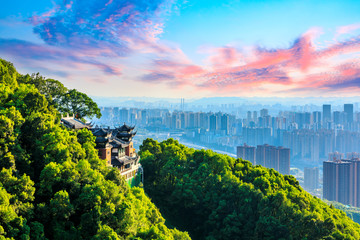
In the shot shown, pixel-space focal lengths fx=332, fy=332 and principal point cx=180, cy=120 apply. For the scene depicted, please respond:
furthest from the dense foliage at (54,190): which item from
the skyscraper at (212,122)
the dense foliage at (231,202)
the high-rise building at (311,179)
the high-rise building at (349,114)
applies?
the high-rise building at (349,114)

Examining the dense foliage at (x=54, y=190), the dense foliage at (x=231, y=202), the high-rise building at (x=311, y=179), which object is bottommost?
the high-rise building at (x=311, y=179)

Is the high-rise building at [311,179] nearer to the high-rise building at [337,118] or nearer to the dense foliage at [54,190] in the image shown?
the high-rise building at [337,118]

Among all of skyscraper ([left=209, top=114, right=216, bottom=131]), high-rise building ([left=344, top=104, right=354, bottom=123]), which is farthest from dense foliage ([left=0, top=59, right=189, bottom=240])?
high-rise building ([left=344, top=104, right=354, bottom=123])

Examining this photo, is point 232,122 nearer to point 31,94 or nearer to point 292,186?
point 292,186

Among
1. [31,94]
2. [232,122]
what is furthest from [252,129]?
[31,94]

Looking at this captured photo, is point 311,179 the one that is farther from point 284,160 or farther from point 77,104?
point 77,104

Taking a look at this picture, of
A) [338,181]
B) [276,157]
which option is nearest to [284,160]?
[276,157]
